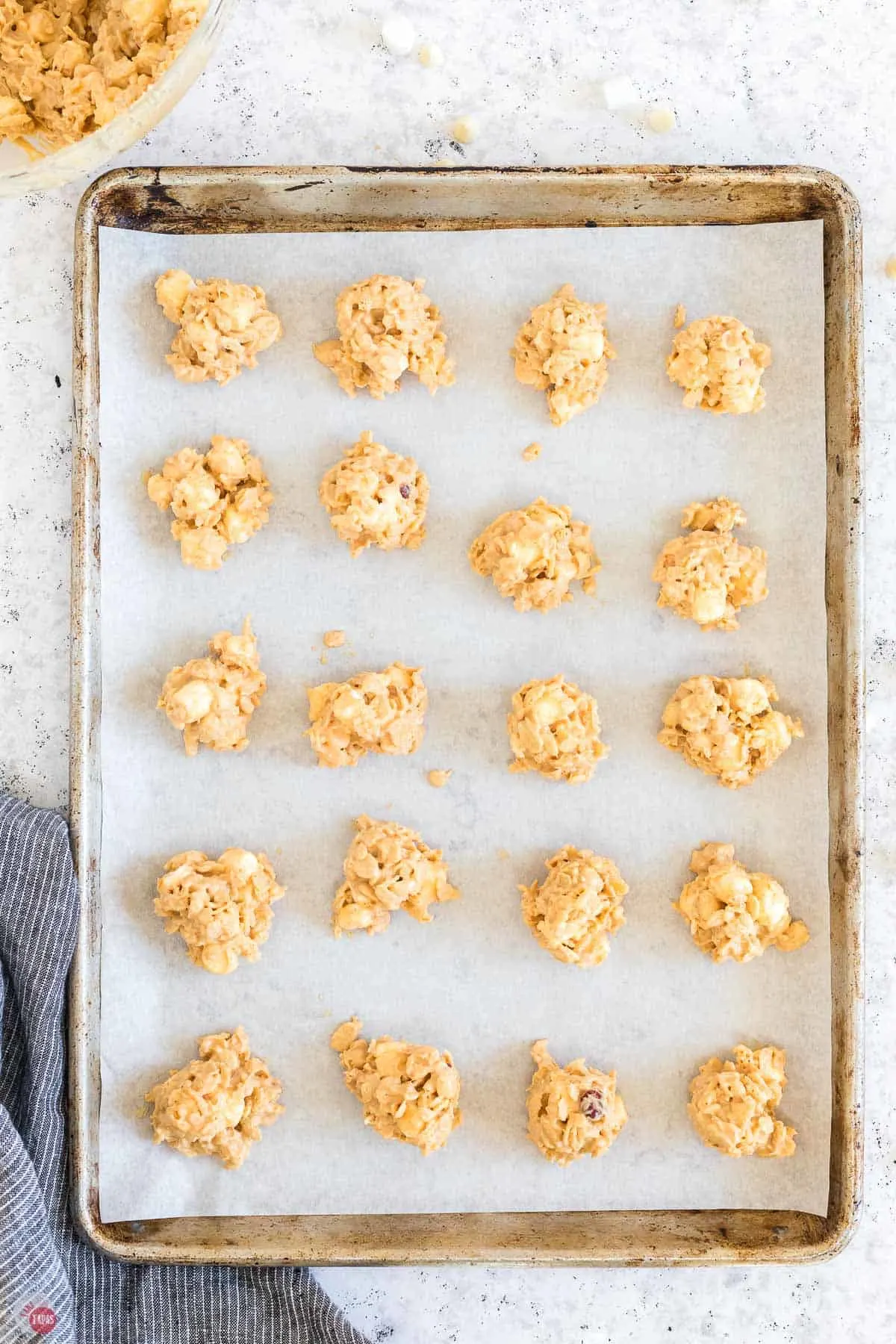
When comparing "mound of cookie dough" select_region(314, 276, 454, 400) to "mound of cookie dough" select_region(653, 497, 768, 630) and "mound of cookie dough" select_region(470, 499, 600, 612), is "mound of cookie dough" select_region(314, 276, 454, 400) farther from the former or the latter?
"mound of cookie dough" select_region(653, 497, 768, 630)

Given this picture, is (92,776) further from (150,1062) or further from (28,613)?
(150,1062)

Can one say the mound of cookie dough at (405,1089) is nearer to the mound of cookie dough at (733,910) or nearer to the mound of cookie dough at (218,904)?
the mound of cookie dough at (218,904)

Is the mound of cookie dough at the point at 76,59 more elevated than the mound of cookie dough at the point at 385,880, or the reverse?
the mound of cookie dough at the point at 76,59

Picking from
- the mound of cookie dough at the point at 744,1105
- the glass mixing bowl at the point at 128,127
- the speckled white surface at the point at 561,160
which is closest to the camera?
the glass mixing bowl at the point at 128,127

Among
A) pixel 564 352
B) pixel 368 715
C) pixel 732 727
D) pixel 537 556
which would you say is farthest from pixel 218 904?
pixel 564 352

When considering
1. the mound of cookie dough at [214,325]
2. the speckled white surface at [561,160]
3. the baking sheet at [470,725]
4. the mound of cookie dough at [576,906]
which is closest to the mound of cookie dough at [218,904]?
the baking sheet at [470,725]

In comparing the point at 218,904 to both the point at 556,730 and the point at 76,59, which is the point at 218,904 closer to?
the point at 556,730
